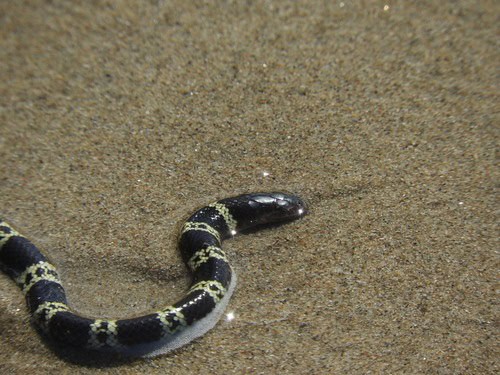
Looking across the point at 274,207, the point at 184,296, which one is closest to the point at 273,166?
the point at 274,207

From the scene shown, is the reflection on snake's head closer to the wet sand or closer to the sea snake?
the sea snake

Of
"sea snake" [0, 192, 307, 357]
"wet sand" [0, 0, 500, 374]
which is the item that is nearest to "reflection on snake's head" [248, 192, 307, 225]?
"sea snake" [0, 192, 307, 357]

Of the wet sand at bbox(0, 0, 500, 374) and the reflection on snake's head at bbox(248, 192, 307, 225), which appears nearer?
the wet sand at bbox(0, 0, 500, 374)

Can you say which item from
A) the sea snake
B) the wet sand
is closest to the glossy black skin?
the sea snake

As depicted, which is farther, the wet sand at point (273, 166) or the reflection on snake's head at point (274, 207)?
the reflection on snake's head at point (274, 207)

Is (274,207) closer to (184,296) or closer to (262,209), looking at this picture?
(262,209)

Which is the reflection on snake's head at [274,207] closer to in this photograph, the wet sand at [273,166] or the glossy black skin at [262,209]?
the glossy black skin at [262,209]

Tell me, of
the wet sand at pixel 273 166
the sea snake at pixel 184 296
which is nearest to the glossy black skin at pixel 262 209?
the sea snake at pixel 184 296
